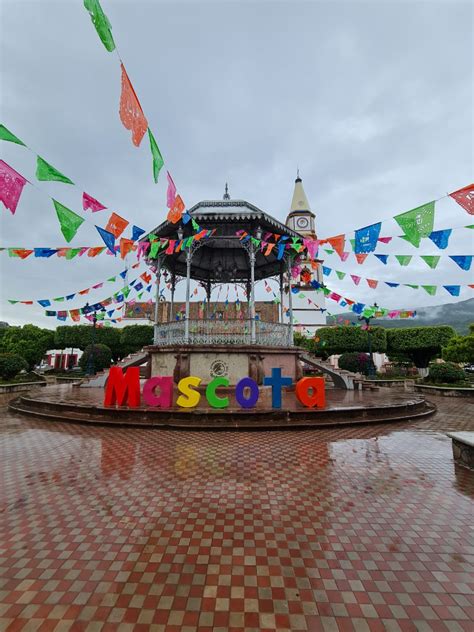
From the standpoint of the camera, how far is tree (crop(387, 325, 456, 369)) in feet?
88.8

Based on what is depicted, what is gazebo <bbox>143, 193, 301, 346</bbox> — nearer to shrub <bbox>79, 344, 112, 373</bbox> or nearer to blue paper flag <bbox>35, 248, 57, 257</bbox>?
blue paper flag <bbox>35, 248, 57, 257</bbox>

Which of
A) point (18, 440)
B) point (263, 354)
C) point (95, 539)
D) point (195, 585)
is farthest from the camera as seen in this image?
point (263, 354)

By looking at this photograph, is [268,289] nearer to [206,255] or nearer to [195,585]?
[206,255]

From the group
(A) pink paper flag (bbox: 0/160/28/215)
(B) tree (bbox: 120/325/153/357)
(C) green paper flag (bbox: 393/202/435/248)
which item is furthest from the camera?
(B) tree (bbox: 120/325/153/357)

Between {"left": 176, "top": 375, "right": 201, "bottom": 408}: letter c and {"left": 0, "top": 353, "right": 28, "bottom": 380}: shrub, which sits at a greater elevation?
{"left": 0, "top": 353, "right": 28, "bottom": 380}: shrub

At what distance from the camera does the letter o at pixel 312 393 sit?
31.2ft

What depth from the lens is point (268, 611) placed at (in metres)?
2.39

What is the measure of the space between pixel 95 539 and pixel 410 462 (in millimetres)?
5479

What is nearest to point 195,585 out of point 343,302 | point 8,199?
point 8,199

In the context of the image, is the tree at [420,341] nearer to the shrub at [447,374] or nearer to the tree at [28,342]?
the shrub at [447,374]

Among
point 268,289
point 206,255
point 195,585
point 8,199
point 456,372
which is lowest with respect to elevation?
point 195,585

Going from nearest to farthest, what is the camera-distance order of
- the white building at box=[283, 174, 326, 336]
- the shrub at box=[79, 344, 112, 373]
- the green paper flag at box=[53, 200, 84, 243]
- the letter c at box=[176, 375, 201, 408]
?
1. the green paper flag at box=[53, 200, 84, 243]
2. the letter c at box=[176, 375, 201, 408]
3. the shrub at box=[79, 344, 112, 373]
4. the white building at box=[283, 174, 326, 336]

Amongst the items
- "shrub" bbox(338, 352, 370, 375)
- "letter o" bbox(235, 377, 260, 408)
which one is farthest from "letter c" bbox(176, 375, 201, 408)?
"shrub" bbox(338, 352, 370, 375)

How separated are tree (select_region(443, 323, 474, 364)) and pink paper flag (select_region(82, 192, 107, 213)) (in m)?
22.5
